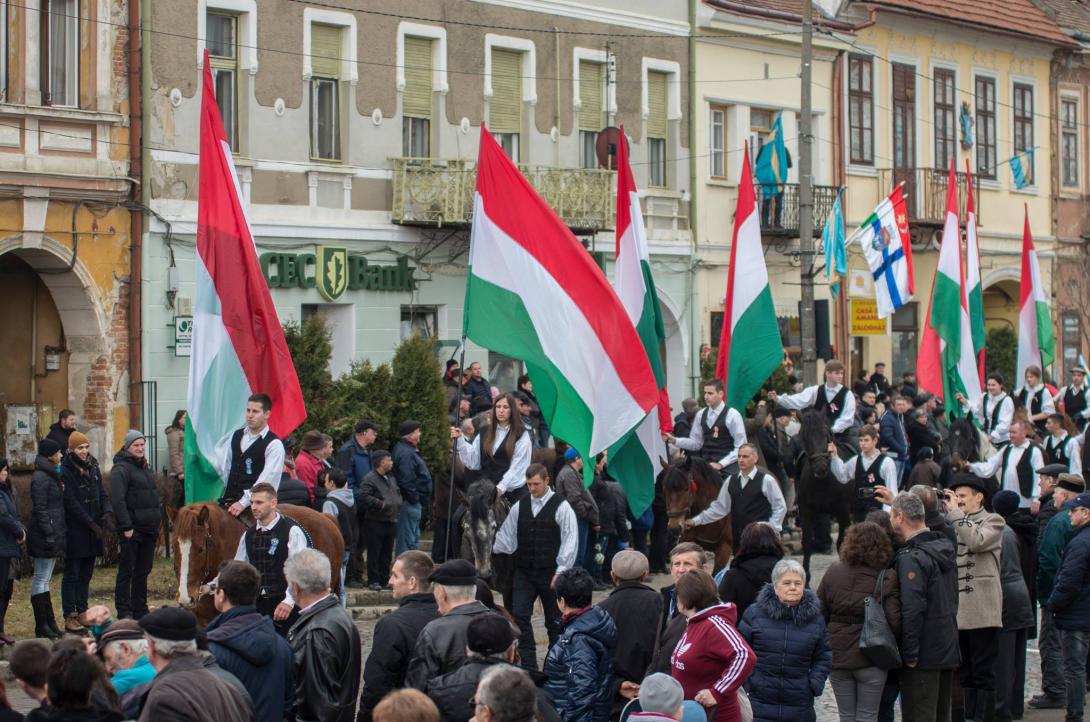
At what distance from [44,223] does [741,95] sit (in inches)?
599

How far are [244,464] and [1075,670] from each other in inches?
241

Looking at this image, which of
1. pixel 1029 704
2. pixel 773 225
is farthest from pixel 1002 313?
pixel 1029 704

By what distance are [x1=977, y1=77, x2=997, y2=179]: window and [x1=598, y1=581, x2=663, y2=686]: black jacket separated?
30.8 meters

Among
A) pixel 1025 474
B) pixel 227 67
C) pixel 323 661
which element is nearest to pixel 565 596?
pixel 323 661

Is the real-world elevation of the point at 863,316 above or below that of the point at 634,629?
above

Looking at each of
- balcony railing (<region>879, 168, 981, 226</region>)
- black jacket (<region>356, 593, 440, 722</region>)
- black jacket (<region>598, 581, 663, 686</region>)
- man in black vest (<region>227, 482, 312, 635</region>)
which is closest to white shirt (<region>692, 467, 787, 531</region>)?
man in black vest (<region>227, 482, 312, 635</region>)

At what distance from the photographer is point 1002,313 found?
40531mm

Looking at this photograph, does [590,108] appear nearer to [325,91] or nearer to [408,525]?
[325,91]

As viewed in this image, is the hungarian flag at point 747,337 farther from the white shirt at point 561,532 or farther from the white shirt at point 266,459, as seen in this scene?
the white shirt at point 266,459

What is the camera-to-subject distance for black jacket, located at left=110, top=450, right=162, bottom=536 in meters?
16.2

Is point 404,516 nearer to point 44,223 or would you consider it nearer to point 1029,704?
point 44,223

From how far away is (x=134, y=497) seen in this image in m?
16.3

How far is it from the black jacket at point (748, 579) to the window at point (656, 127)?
20514mm

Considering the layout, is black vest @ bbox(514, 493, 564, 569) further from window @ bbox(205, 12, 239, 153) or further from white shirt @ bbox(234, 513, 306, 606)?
window @ bbox(205, 12, 239, 153)
